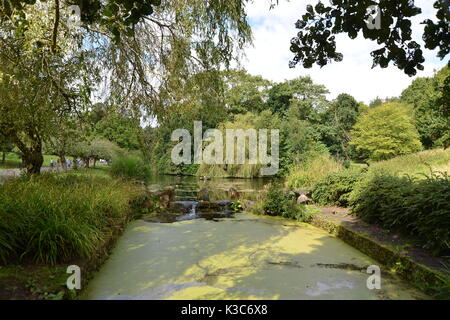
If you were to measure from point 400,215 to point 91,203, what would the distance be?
14.5 feet

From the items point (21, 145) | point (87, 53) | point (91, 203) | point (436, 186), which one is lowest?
point (91, 203)

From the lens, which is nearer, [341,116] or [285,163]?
[285,163]

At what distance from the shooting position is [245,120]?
872 inches

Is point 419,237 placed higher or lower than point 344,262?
higher

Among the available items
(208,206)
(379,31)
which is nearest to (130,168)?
(208,206)

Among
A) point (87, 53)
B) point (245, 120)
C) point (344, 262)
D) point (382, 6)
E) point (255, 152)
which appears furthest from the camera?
point (245, 120)

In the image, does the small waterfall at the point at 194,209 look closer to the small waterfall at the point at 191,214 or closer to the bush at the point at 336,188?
the small waterfall at the point at 191,214

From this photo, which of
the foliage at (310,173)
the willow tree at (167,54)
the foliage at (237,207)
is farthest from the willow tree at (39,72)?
the foliage at (310,173)

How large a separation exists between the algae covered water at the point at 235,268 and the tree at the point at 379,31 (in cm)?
211

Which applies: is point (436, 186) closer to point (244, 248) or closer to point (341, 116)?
point (244, 248)

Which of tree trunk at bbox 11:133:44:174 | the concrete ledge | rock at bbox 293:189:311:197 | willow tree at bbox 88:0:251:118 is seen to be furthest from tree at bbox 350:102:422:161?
tree trunk at bbox 11:133:44:174

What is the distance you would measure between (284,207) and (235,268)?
A: 12.8 ft

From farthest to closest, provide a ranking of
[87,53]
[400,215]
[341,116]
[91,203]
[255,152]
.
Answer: [341,116]
[255,152]
[87,53]
[91,203]
[400,215]

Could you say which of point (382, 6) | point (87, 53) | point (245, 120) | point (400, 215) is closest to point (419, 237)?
point (400, 215)
